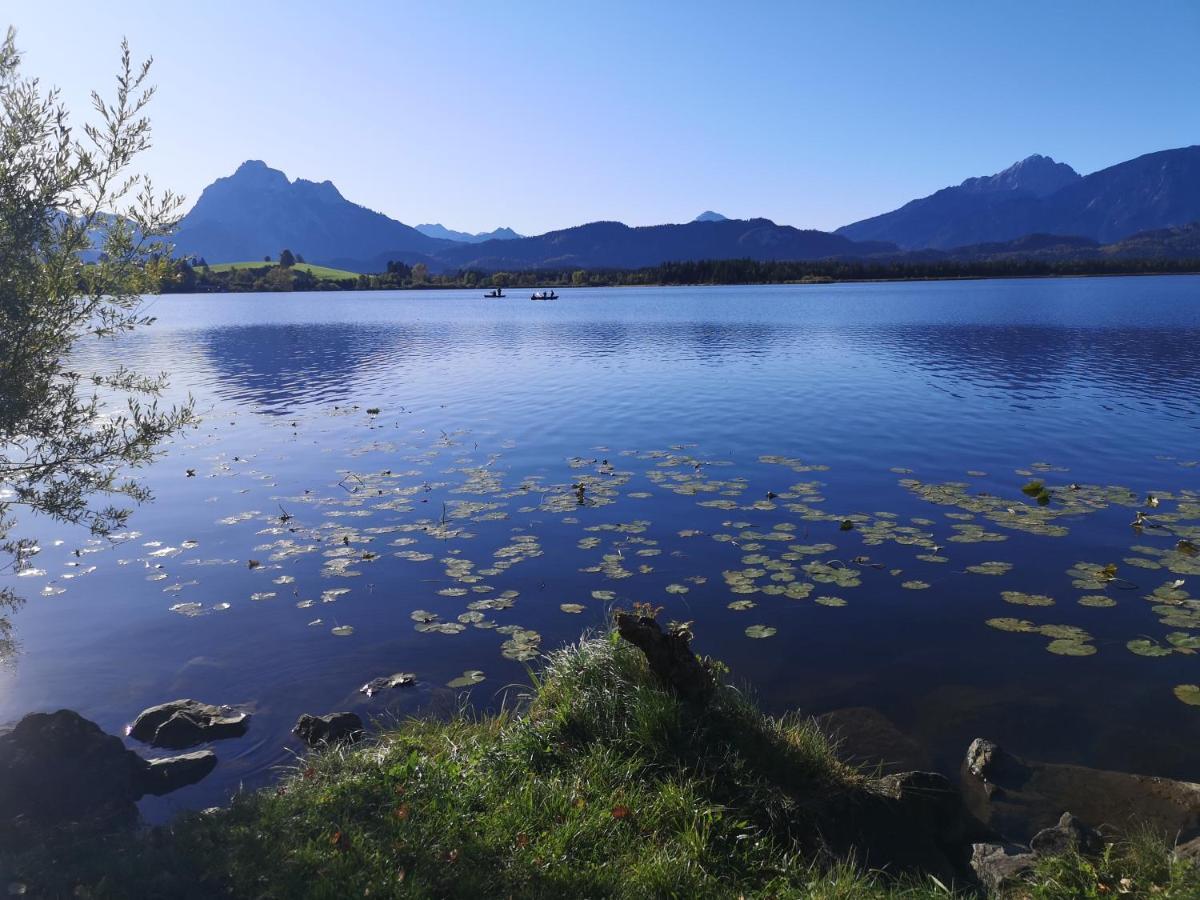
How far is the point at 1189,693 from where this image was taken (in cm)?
1206

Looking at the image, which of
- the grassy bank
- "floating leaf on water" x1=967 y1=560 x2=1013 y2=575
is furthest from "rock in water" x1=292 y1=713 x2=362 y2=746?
"floating leaf on water" x1=967 y1=560 x2=1013 y2=575

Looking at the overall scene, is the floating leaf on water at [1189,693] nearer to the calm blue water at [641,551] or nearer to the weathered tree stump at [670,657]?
the calm blue water at [641,551]

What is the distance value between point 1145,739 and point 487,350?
64489 mm

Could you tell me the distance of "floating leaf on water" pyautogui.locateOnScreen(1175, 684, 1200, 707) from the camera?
11859mm

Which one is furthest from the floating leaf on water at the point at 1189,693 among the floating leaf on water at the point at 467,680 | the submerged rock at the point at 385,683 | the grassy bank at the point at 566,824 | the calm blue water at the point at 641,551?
the submerged rock at the point at 385,683

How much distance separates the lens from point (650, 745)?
9.39m

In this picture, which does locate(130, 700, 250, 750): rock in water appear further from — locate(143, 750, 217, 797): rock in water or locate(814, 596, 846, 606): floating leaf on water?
locate(814, 596, 846, 606): floating leaf on water

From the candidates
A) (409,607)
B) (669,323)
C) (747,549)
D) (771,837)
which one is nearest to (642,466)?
(747,549)

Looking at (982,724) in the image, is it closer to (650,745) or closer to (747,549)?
(650,745)

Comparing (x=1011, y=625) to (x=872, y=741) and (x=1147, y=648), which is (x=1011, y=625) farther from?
(x=872, y=741)

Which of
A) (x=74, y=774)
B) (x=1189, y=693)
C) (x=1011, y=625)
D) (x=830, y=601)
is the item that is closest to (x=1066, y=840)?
(x=1189, y=693)

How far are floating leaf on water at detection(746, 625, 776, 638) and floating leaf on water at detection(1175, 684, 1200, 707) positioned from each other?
693 cm

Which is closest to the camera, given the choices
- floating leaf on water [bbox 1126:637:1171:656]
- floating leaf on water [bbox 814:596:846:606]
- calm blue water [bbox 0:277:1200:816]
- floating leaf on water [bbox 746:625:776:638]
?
calm blue water [bbox 0:277:1200:816]

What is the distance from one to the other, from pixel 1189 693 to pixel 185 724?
56.4 ft
